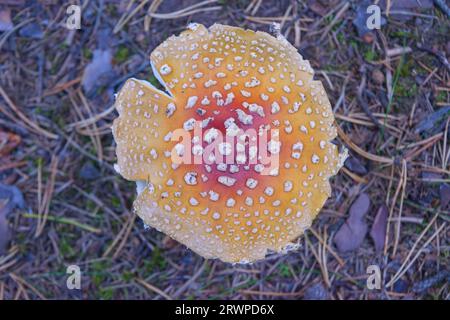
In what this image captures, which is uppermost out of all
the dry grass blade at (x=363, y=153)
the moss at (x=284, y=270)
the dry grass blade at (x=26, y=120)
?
the dry grass blade at (x=26, y=120)

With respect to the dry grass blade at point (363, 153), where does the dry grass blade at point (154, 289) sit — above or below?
below

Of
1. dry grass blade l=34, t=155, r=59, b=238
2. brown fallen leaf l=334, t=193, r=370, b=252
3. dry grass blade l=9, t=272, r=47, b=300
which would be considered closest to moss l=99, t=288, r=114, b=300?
dry grass blade l=9, t=272, r=47, b=300

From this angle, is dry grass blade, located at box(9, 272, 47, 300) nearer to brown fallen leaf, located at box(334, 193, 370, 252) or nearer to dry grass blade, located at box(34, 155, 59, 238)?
dry grass blade, located at box(34, 155, 59, 238)

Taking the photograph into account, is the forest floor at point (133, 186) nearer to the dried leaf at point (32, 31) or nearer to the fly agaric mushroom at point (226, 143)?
the dried leaf at point (32, 31)

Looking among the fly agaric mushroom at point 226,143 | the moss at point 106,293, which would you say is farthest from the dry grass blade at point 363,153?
the moss at point 106,293

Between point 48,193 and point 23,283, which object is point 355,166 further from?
point 23,283

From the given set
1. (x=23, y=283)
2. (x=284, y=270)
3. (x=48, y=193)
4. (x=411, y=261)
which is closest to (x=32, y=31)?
(x=48, y=193)

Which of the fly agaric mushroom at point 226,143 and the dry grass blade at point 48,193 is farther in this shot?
the dry grass blade at point 48,193

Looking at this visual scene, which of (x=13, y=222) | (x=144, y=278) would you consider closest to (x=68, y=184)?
(x=13, y=222)
